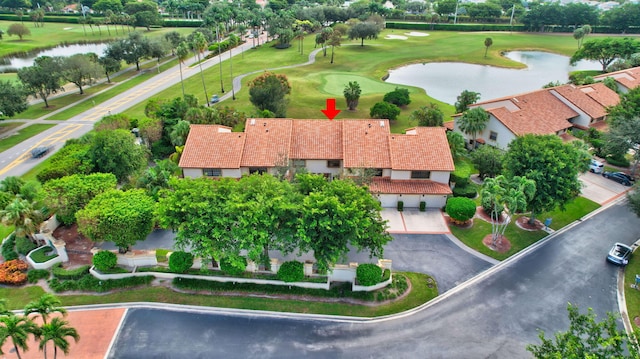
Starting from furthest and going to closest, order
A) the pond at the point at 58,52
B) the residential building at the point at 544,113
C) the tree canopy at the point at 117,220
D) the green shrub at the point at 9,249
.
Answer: the pond at the point at 58,52, the residential building at the point at 544,113, the green shrub at the point at 9,249, the tree canopy at the point at 117,220

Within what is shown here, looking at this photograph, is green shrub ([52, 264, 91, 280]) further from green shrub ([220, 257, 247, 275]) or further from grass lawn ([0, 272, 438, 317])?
green shrub ([220, 257, 247, 275])

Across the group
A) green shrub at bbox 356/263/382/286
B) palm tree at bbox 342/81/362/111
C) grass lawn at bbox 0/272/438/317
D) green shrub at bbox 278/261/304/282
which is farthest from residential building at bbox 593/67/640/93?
green shrub at bbox 278/261/304/282

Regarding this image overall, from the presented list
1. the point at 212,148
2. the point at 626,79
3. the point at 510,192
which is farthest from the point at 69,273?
the point at 626,79

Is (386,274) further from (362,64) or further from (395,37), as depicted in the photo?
(395,37)

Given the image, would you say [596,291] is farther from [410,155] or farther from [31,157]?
[31,157]

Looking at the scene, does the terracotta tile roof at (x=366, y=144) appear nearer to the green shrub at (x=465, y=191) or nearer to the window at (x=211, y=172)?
the green shrub at (x=465, y=191)

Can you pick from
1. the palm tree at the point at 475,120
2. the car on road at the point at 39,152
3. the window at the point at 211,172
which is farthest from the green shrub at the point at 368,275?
the car on road at the point at 39,152

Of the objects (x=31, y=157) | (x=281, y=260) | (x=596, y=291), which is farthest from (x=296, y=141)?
(x=31, y=157)
